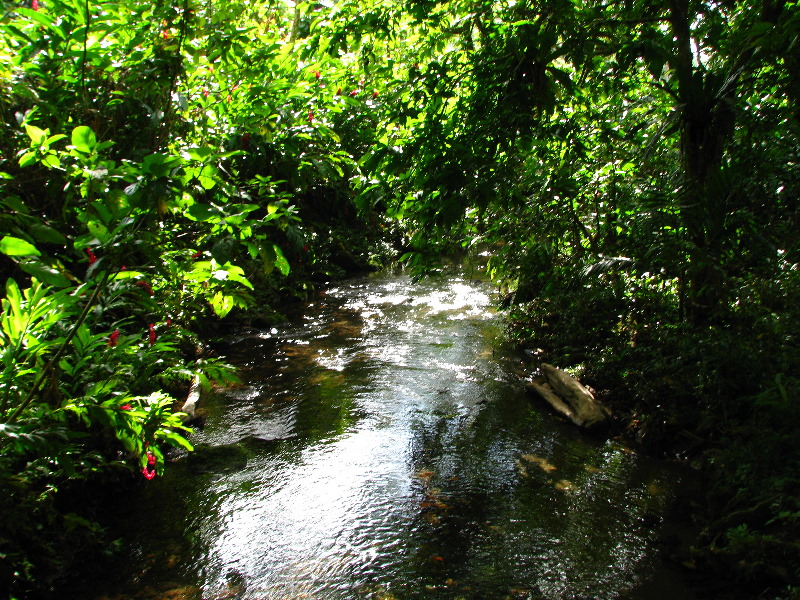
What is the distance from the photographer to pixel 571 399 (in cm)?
587

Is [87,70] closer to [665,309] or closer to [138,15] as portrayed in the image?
[138,15]

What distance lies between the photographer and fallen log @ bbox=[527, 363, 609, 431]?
215 inches

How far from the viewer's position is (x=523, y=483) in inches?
180

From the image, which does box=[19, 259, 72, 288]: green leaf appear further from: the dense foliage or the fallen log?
the fallen log

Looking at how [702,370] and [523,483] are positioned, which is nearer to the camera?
[702,370]

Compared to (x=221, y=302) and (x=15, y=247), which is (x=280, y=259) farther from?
(x=15, y=247)

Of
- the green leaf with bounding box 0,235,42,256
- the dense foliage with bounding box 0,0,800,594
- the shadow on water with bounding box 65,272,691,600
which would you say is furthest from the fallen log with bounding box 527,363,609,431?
the green leaf with bounding box 0,235,42,256

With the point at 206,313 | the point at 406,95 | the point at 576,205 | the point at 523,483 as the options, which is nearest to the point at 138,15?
the point at 406,95

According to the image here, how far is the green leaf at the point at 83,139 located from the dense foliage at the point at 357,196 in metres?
0.01

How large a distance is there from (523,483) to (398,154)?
115 inches

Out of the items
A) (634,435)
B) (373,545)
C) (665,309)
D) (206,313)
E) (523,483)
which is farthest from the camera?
(206,313)

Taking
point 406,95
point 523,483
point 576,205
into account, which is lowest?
point 523,483

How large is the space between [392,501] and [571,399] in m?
2.55

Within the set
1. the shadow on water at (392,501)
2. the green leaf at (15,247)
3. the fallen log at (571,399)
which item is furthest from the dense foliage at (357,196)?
the shadow on water at (392,501)
